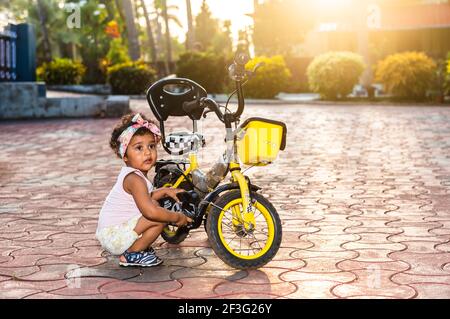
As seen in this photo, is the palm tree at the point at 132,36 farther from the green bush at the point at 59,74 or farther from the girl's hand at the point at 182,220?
the girl's hand at the point at 182,220

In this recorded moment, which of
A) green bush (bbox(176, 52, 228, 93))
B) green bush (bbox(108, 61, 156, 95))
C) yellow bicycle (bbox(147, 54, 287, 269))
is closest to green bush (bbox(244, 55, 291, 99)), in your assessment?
green bush (bbox(176, 52, 228, 93))

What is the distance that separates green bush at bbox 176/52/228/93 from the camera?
29484mm

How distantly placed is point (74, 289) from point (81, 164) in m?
6.00

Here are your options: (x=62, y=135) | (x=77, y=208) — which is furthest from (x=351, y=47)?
(x=77, y=208)

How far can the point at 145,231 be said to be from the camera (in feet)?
15.5

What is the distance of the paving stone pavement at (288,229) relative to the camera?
427 cm

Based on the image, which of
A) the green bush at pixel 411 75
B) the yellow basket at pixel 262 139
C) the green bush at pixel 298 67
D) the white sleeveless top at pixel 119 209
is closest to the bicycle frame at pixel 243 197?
the yellow basket at pixel 262 139

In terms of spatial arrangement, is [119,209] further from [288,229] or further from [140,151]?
[288,229]

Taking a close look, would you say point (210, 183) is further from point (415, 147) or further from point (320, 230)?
point (415, 147)

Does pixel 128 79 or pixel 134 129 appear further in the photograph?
pixel 128 79

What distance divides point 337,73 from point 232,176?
21776 millimetres

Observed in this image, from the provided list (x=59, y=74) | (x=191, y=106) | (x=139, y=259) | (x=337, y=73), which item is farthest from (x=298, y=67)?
(x=139, y=259)

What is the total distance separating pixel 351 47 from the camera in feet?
136

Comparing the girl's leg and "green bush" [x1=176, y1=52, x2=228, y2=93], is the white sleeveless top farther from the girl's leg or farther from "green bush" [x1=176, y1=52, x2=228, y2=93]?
"green bush" [x1=176, y1=52, x2=228, y2=93]
